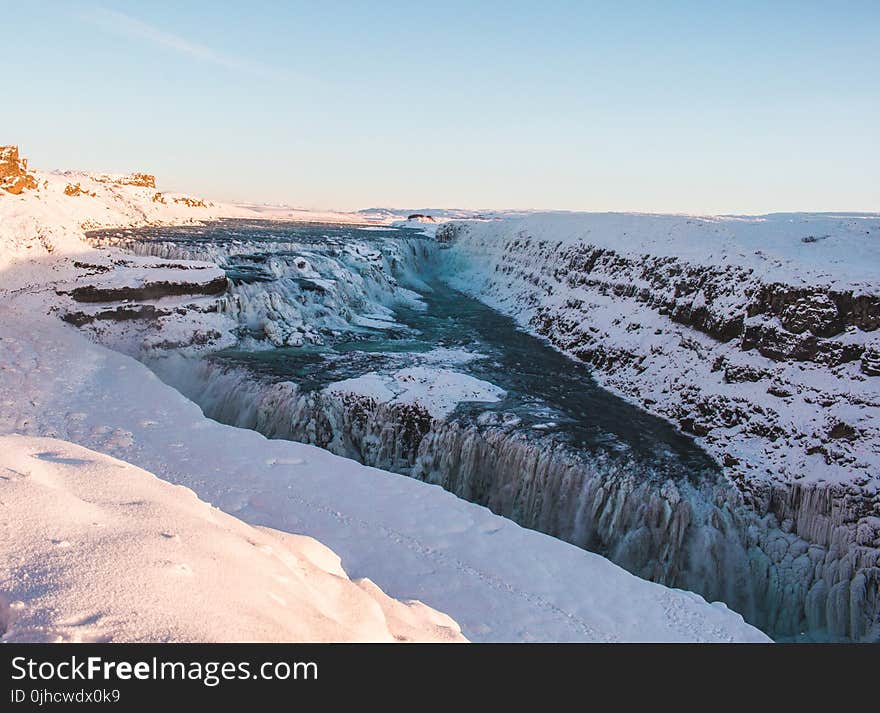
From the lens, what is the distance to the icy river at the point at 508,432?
1294 cm

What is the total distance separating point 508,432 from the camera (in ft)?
49.6

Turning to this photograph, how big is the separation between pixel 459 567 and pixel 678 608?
3259mm

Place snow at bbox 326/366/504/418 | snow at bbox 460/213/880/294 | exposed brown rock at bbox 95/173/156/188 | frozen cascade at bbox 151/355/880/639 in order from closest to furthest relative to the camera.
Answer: frozen cascade at bbox 151/355/880/639
snow at bbox 326/366/504/418
snow at bbox 460/213/880/294
exposed brown rock at bbox 95/173/156/188

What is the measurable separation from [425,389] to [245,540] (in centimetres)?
1149

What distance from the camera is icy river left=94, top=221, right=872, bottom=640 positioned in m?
12.9

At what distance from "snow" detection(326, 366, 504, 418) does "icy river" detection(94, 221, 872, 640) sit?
6cm

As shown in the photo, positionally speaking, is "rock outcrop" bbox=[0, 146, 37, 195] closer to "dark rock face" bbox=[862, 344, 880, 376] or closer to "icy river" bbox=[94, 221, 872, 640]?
"icy river" bbox=[94, 221, 872, 640]

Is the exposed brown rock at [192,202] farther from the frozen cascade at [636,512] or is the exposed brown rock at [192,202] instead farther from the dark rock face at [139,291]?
the frozen cascade at [636,512]

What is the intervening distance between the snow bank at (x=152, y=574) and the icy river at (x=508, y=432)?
7.46 m

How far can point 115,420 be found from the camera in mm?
13625

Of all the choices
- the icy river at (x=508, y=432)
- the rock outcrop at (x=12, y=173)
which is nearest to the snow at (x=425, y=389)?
the icy river at (x=508, y=432)

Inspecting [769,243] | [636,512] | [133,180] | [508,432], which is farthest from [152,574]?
[133,180]

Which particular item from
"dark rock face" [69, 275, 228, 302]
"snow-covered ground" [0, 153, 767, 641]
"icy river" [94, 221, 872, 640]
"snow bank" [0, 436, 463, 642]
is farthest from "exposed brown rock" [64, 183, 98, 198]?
"snow bank" [0, 436, 463, 642]

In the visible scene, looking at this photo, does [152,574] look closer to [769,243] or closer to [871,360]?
[871,360]
